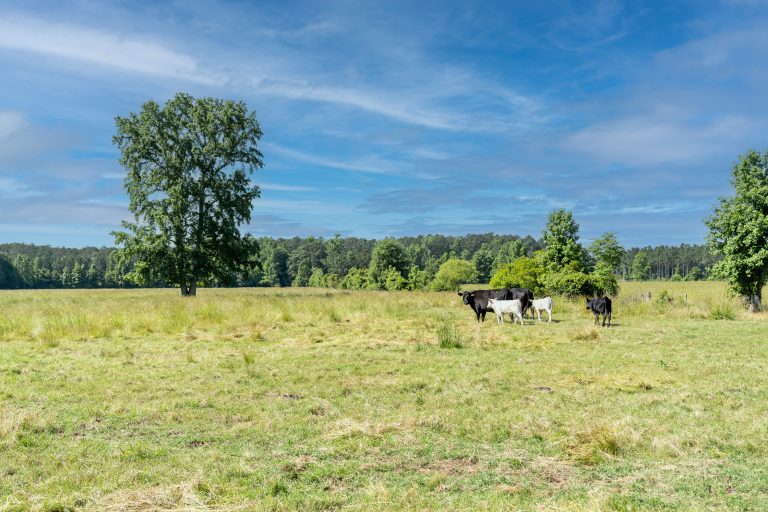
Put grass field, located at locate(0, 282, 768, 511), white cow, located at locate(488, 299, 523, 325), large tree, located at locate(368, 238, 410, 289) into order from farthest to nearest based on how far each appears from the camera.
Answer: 1. large tree, located at locate(368, 238, 410, 289)
2. white cow, located at locate(488, 299, 523, 325)
3. grass field, located at locate(0, 282, 768, 511)

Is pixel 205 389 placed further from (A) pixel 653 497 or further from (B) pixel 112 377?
(A) pixel 653 497

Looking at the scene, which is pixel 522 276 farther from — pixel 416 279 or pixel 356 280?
pixel 356 280

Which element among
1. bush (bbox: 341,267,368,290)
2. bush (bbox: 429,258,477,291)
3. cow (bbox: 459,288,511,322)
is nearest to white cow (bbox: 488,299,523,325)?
cow (bbox: 459,288,511,322)

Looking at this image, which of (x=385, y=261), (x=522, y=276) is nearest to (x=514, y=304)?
(x=522, y=276)

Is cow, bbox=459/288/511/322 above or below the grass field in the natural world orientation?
above

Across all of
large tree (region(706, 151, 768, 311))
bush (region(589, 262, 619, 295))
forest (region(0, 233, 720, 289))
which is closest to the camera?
large tree (region(706, 151, 768, 311))

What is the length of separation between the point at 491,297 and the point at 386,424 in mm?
16316

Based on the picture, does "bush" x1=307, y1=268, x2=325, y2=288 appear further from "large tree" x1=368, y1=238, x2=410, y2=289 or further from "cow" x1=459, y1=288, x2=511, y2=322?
"cow" x1=459, y1=288, x2=511, y2=322

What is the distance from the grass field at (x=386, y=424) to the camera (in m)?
4.62

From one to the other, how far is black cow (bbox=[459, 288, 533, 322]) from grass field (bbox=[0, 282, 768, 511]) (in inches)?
229

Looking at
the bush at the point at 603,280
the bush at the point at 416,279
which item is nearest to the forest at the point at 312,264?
the bush at the point at 416,279

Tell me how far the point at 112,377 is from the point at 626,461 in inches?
370

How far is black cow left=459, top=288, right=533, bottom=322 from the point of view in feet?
67.9

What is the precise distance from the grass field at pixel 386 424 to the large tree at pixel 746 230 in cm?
1498
